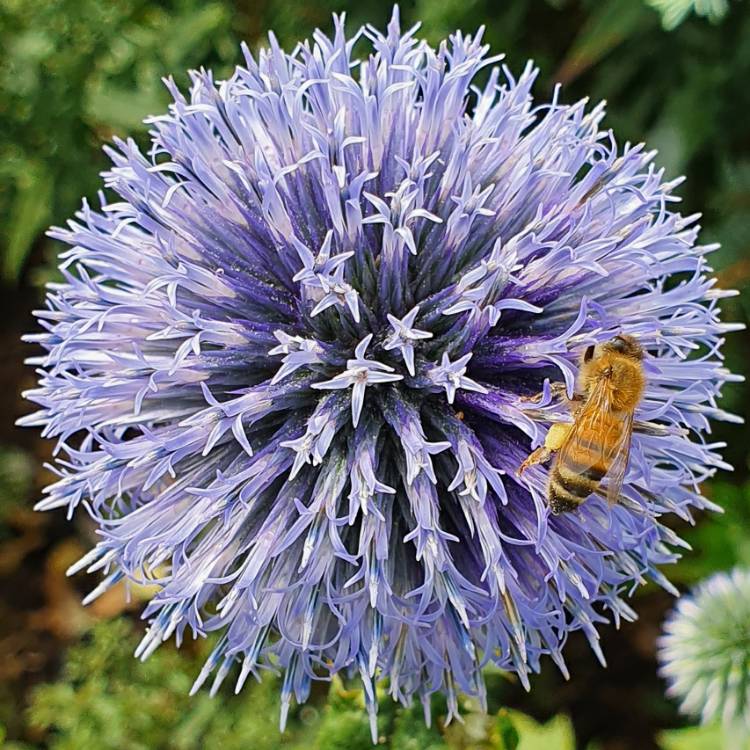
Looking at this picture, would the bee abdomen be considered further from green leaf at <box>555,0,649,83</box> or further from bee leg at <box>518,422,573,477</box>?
green leaf at <box>555,0,649,83</box>

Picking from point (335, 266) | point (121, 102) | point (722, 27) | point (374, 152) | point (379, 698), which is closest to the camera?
point (335, 266)

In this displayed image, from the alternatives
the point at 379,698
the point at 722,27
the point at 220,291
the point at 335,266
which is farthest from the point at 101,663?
the point at 722,27

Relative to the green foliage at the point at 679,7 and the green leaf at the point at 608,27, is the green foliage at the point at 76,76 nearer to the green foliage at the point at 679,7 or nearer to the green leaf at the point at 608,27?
the green leaf at the point at 608,27

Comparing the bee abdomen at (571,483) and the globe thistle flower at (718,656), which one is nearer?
the bee abdomen at (571,483)

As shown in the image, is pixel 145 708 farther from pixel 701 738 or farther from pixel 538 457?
pixel 538 457

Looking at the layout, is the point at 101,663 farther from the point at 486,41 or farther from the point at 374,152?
the point at 486,41

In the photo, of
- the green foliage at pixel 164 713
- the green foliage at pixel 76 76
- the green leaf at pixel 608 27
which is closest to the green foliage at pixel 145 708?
the green foliage at pixel 164 713
